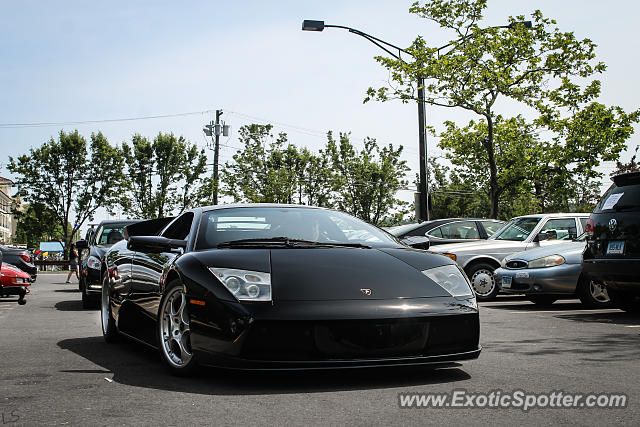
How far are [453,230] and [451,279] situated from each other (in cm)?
1110

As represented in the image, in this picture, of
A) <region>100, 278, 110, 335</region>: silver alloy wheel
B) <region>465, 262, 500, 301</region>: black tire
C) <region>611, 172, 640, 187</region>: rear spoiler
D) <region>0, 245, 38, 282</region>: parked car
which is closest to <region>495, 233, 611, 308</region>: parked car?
<region>465, 262, 500, 301</region>: black tire

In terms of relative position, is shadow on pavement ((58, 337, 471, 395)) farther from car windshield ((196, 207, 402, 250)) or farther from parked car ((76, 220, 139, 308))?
parked car ((76, 220, 139, 308))

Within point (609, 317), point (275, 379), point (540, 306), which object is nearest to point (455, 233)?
point (540, 306)

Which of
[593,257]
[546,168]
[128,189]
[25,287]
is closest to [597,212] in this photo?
[593,257]

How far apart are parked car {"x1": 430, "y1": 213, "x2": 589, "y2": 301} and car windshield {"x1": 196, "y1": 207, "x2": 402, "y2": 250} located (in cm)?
810

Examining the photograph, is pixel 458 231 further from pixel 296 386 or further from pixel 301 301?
pixel 301 301

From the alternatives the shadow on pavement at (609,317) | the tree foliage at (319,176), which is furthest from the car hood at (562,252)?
the tree foliage at (319,176)

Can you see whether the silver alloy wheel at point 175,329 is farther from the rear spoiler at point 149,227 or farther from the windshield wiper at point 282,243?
the rear spoiler at point 149,227

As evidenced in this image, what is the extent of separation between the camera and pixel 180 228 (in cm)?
651

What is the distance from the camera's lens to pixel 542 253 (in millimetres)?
12523

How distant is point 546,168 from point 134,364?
1945cm

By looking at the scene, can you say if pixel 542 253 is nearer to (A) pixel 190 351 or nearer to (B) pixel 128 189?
(A) pixel 190 351

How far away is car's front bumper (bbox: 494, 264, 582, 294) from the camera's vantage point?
1200cm

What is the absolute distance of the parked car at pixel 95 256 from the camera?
1386cm
